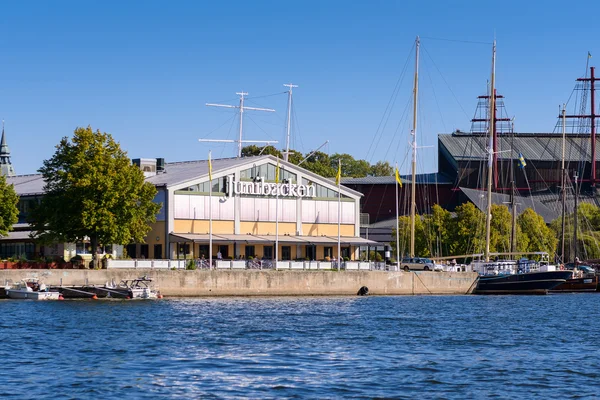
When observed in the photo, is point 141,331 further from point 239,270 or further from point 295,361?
point 239,270

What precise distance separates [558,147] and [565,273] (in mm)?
74133

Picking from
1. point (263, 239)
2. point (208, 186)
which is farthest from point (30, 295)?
point (263, 239)

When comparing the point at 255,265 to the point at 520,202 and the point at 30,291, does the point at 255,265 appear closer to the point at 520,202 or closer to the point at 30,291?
the point at 30,291

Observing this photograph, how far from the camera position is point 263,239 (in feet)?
336

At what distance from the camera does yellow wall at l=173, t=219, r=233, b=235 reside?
3932 inches

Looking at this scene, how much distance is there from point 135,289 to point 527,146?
109 meters

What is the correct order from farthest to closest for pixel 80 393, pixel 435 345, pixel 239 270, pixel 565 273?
pixel 565 273 → pixel 239 270 → pixel 435 345 → pixel 80 393

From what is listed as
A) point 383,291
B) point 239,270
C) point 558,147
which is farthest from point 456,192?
point 239,270

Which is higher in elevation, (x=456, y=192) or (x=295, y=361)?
(x=456, y=192)

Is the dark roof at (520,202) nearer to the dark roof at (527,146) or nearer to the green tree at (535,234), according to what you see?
the green tree at (535,234)

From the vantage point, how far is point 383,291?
98.3m

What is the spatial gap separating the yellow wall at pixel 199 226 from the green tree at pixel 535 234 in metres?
41.5

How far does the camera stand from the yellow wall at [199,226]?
99.9 meters

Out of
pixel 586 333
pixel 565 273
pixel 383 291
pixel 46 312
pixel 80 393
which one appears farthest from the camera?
pixel 565 273
